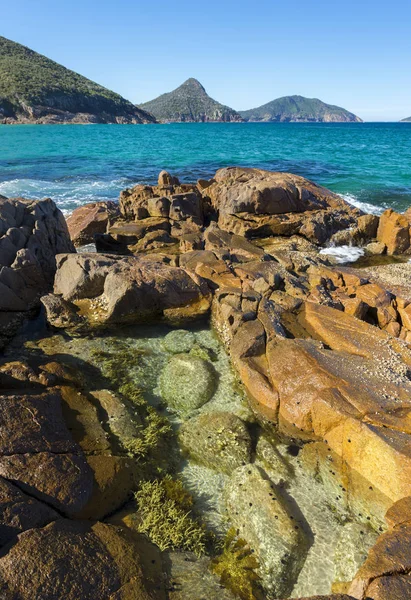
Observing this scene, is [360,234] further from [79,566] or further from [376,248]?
[79,566]

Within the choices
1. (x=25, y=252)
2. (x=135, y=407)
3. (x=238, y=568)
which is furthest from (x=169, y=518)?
(x=25, y=252)

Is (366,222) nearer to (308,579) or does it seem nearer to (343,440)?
(343,440)

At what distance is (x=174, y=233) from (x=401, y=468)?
20761mm

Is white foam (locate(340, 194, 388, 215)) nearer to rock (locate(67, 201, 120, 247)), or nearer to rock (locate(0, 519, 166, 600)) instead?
rock (locate(67, 201, 120, 247))

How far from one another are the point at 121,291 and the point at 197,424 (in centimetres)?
712

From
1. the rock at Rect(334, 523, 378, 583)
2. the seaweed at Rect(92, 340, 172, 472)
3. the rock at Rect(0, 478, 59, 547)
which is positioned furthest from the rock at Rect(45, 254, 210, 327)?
the rock at Rect(334, 523, 378, 583)

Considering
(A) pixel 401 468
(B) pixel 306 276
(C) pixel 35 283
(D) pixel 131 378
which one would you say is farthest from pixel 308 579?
(C) pixel 35 283

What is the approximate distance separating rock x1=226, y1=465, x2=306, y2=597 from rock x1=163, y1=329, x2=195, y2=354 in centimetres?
623

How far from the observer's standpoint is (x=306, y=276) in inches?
727

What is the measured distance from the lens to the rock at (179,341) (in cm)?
1524

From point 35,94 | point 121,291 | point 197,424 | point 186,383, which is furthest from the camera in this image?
point 35,94

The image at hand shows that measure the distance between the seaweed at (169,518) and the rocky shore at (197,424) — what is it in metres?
0.04

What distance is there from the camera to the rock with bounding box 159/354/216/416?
41.1ft

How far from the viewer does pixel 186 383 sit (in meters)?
13.2
